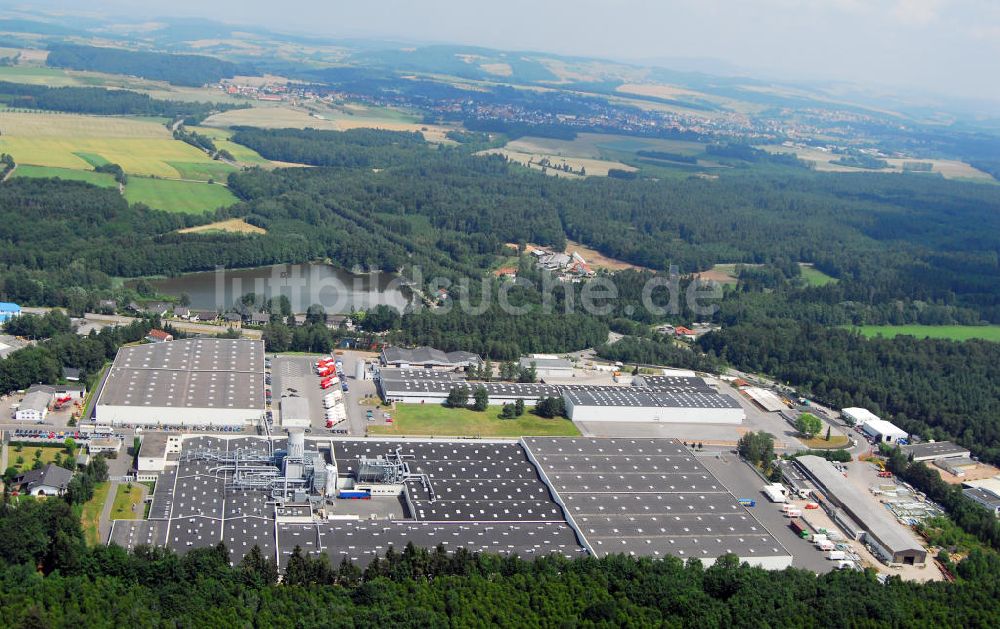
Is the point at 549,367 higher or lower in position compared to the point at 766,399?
higher

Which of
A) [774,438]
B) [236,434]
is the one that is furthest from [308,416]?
[774,438]

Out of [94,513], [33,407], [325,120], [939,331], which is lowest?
[939,331]

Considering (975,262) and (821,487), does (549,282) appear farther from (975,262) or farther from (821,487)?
(975,262)

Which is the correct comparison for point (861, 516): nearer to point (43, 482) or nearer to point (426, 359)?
point (426, 359)

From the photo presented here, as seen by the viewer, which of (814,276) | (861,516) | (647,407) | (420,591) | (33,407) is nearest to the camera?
(420,591)

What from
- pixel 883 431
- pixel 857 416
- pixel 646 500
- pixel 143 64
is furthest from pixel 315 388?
pixel 143 64

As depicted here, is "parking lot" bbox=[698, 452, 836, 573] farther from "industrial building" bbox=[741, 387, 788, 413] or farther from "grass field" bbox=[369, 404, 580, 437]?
"industrial building" bbox=[741, 387, 788, 413]
